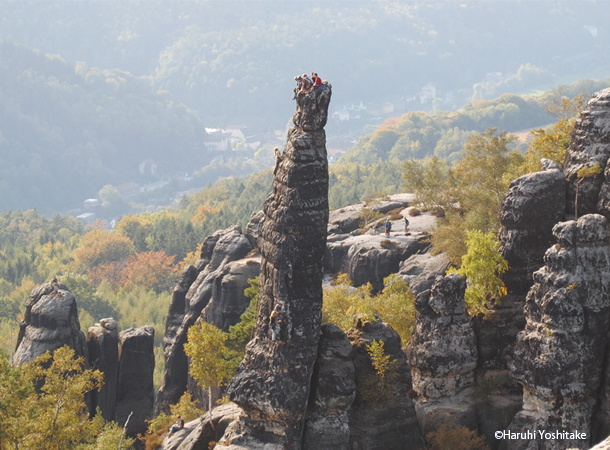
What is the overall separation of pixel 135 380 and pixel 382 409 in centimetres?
3282

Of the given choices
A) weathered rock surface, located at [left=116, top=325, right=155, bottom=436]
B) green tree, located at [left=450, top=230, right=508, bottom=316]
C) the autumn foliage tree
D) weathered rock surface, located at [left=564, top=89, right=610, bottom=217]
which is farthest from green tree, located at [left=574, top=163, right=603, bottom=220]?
the autumn foliage tree

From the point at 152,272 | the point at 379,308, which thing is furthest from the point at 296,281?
the point at 152,272

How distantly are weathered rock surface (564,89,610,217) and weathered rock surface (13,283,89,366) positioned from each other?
135ft

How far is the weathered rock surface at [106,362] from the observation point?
6575 centimetres

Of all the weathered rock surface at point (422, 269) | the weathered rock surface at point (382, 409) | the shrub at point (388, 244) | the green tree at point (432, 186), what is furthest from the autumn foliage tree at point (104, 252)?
the weathered rock surface at point (382, 409)

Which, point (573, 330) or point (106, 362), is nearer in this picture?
point (573, 330)

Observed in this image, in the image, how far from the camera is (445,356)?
4494 centimetres

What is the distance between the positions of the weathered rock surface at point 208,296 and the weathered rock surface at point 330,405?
34352mm

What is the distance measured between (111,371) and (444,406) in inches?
1323

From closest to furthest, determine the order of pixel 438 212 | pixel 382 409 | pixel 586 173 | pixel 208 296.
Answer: pixel 382 409, pixel 586 173, pixel 208 296, pixel 438 212

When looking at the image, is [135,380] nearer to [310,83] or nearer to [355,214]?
[355,214]

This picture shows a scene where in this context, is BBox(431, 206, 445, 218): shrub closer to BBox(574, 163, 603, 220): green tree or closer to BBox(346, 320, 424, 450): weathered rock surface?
BBox(574, 163, 603, 220): green tree

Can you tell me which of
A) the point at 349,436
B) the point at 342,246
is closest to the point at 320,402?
the point at 349,436

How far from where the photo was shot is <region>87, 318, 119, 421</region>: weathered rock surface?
216 feet
